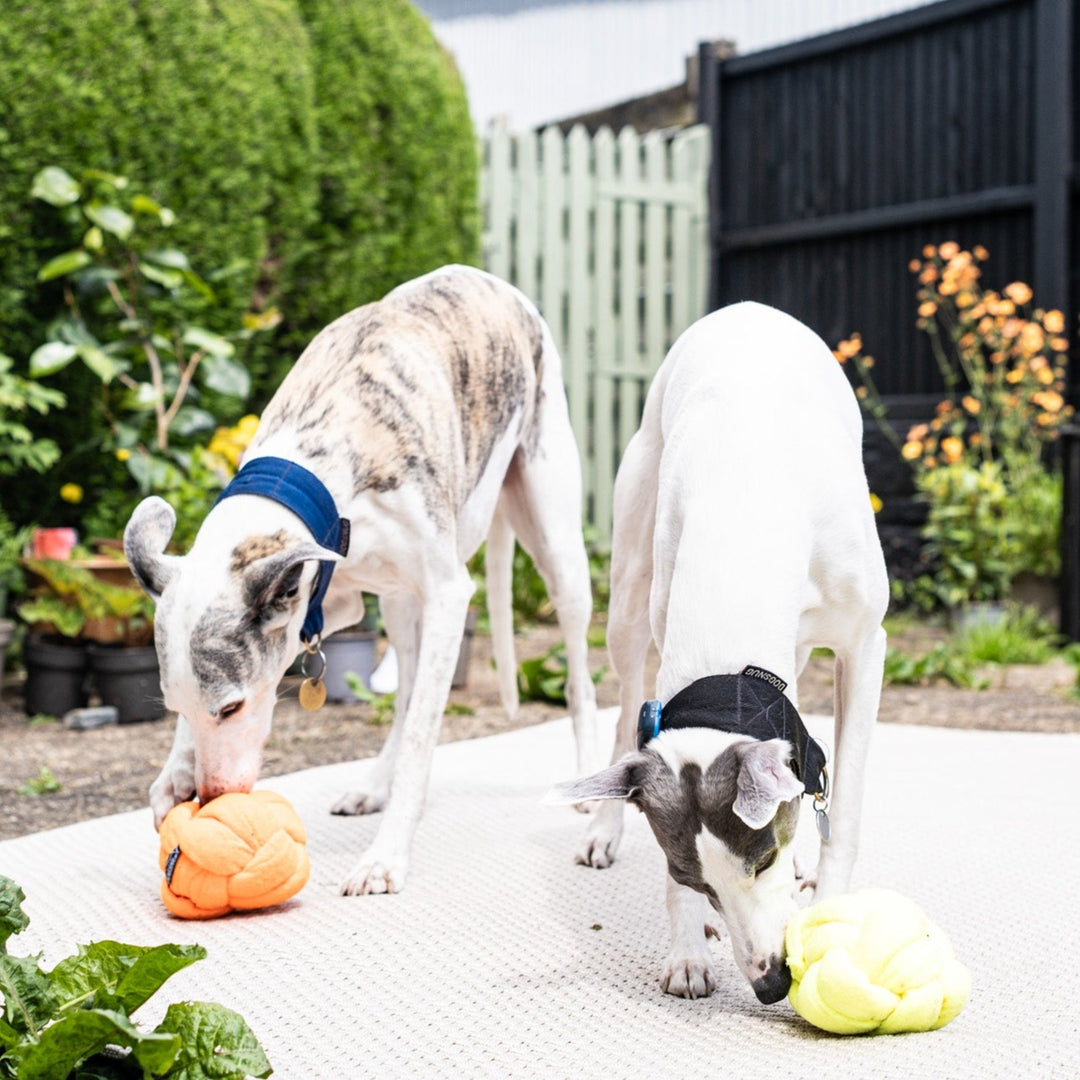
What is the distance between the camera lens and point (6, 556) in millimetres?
5352

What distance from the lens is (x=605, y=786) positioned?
207 centimetres

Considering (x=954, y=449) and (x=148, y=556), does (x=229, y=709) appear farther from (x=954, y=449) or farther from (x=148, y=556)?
(x=954, y=449)

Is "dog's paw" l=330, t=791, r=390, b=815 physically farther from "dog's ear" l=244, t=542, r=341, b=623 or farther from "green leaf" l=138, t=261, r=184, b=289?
"green leaf" l=138, t=261, r=184, b=289

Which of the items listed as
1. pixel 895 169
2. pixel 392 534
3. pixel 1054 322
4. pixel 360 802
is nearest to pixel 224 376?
pixel 360 802

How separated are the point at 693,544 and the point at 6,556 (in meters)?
3.89

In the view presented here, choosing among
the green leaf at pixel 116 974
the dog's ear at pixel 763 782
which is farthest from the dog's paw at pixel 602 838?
the green leaf at pixel 116 974

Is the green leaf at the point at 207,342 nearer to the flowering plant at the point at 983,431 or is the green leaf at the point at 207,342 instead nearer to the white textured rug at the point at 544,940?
the white textured rug at the point at 544,940

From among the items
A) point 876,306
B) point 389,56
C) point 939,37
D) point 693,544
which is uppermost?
point 939,37

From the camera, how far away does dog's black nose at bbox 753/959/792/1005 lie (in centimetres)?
207

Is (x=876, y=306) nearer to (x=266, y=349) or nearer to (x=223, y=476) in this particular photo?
(x=266, y=349)

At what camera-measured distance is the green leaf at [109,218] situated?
562cm

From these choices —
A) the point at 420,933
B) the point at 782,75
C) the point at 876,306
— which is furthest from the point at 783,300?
the point at 420,933

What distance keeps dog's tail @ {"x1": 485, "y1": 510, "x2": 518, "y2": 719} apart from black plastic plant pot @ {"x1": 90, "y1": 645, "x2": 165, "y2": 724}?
171 centimetres

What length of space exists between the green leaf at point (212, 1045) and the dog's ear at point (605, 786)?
552mm
